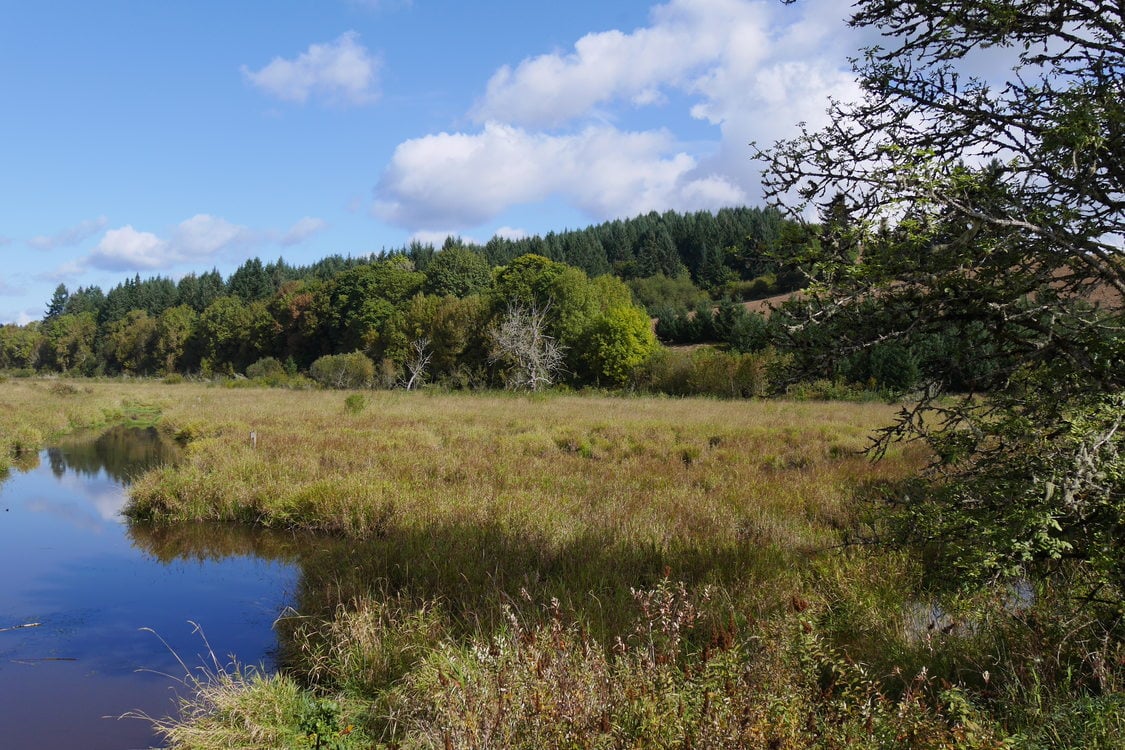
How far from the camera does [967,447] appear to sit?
4.76 m

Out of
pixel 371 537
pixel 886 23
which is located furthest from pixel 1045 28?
pixel 371 537

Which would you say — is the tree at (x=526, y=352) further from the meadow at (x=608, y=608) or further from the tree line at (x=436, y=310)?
the meadow at (x=608, y=608)

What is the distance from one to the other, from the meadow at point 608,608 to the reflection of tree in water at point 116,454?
9.32ft

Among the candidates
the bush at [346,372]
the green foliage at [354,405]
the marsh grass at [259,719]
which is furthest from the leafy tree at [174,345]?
the marsh grass at [259,719]

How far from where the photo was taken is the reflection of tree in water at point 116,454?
62.8ft

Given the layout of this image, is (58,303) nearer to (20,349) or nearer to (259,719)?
(20,349)

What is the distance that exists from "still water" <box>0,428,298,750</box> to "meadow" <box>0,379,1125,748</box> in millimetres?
398

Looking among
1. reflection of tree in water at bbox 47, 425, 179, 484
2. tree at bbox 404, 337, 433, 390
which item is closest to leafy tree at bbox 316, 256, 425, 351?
tree at bbox 404, 337, 433, 390

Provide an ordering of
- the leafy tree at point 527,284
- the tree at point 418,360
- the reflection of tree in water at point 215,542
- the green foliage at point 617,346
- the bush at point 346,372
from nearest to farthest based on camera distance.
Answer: the reflection of tree in water at point 215,542 → the green foliage at point 617,346 → the tree at point 418,360 → the bush at point 346,372 → the leafy tree at point 527,284

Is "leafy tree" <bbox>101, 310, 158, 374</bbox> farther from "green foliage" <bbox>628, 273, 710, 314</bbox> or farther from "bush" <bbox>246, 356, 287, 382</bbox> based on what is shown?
"green foliage" <bbox>628, 273, 710, 314</bbox>

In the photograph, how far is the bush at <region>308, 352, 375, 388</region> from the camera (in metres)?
50.3

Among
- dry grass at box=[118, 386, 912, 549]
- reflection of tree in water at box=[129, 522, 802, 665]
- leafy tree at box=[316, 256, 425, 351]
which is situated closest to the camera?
reflection of tree in water at box=[129, 522, 802, 665]

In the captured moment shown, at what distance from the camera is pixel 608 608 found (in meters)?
6.34

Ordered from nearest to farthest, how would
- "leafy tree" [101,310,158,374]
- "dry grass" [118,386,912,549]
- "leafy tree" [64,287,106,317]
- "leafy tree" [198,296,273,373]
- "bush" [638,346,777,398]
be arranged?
"dry grass" [118,386,912,549], "bush" [638,346,777,398], "leafy tree" [198,296,273,373], "leafy tree" [101,310,158,374], "leafy tree" [64,287,106,317]
